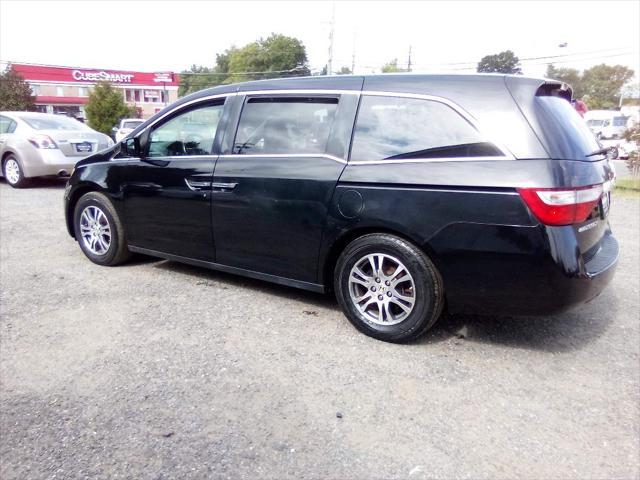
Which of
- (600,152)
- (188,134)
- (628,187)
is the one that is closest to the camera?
(600,152)

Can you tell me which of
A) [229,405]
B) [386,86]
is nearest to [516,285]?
[386,86]

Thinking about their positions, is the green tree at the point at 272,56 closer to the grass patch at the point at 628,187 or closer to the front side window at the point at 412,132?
the grass patch at the point at 628,187

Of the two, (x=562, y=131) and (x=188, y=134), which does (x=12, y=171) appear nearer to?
(x=188, y=134)

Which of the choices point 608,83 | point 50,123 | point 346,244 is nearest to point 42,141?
point 50,123

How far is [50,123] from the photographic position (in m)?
10.2

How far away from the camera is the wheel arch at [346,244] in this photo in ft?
10.5

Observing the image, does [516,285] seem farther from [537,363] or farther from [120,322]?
[120,322]

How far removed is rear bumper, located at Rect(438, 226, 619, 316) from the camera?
9.41 ft

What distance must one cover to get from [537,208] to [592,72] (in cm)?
8329

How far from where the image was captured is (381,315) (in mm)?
3457

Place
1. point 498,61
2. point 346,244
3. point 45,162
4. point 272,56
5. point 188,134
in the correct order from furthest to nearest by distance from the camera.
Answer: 1. point 272,56
2. point 498,61
3. point 45,162
4. point 188,134
5. point 346,244

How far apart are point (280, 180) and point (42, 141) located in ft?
26.1

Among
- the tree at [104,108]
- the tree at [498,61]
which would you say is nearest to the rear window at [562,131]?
the tree at [104,108]

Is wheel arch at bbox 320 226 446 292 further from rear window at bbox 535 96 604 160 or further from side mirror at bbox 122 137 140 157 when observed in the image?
side mirror at bbox 122 137 140 157
